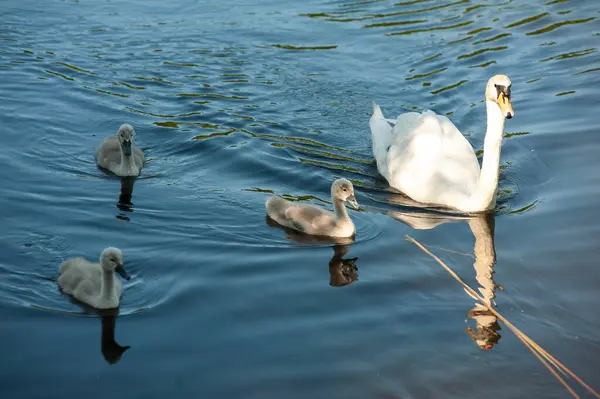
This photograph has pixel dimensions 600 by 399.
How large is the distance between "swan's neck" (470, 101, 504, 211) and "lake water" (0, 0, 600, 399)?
32 centimetres

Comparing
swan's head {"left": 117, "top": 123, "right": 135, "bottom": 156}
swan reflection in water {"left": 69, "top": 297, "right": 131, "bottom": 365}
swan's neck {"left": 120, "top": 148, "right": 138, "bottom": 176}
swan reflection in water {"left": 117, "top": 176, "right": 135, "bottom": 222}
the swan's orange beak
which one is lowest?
swan reflection in water {"left": 69, "top": 297, "right": 131, "bottom": 365}

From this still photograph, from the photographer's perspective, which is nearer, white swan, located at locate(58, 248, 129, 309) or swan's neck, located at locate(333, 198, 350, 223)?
white swan, located at locate(58, 248, 129, 309)

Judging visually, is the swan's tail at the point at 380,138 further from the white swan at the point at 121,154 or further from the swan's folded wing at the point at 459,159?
the white swan at the point at 121,154

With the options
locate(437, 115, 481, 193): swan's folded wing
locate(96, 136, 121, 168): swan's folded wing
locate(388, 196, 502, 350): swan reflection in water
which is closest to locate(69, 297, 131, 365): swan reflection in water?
locate(388, 196, 502, 350): swan reflection in water

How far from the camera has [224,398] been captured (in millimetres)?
7305

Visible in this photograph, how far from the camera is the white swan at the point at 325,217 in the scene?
33.7ft

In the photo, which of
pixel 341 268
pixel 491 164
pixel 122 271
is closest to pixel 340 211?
pixel 341 268

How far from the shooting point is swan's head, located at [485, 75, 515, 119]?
10.8 m

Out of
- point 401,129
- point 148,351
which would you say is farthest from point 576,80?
point 148,351

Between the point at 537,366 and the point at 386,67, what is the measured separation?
379 inches

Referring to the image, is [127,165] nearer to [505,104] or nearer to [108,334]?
[108,334]

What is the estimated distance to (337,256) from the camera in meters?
9.92

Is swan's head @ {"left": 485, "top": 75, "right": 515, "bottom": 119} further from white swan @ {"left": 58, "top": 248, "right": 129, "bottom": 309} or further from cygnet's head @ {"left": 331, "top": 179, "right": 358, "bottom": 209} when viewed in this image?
white swan @ {"left": 58, "top": 248, "right": 129, "bottom": 309}

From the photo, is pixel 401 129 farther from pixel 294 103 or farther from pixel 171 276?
pixel 171 276
